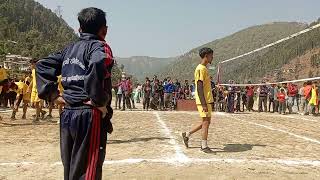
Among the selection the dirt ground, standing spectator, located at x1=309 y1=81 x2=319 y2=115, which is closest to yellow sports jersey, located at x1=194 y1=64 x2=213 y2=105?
the dirt ground

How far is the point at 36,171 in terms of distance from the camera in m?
6.94

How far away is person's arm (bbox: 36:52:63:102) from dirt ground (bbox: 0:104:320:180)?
2.55 m

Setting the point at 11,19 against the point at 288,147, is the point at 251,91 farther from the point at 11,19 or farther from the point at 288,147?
the point at 11,19

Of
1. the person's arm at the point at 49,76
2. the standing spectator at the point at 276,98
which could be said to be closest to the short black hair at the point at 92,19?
the person's arm at the point at 49,76

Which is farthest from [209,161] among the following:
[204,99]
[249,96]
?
[249,96]

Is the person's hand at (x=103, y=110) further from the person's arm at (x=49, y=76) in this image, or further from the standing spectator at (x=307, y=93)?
the standing spectator at (x=307, y=93)

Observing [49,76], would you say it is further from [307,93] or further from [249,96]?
[249,96]

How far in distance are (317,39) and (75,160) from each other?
116 m

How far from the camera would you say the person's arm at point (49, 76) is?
166 inches

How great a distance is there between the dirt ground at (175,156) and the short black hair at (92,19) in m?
2.95

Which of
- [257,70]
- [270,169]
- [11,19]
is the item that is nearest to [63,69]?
[270,169]

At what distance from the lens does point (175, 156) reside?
314 inches

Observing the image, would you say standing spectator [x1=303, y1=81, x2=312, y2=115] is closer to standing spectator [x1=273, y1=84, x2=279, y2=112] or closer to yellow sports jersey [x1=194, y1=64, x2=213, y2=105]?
standing spectator [x1=273, y1=84, x2=279, y2=112]

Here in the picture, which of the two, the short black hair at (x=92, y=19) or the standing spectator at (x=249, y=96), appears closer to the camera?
the short black hair at (x=92, y=19)
